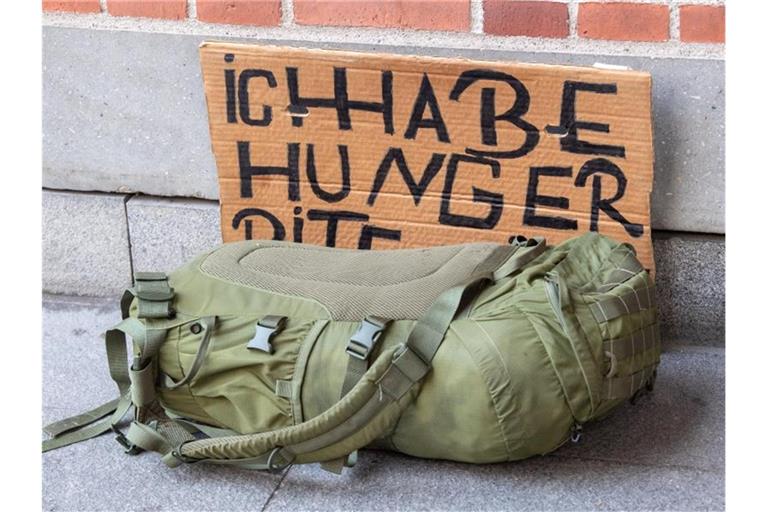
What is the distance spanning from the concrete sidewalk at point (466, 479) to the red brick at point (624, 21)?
80 centimetres

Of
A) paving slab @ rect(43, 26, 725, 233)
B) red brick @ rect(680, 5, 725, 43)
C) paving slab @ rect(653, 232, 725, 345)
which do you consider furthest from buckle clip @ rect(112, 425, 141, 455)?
red brick @ rect(680, 5, 725, 43)

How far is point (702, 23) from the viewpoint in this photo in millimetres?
2098

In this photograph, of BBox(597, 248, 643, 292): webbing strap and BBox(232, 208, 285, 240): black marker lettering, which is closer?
BBox(597, 248, 643, 292): webbing strap

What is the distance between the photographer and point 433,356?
5.74ft

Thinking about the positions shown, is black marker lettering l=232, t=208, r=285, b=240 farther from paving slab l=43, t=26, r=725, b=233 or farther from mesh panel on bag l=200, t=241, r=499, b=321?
mesh panel on bag l=200, t=241, r=499, b=321

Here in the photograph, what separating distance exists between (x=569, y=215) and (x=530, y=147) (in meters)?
0.18

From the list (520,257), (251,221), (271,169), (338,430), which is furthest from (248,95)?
(338,430)

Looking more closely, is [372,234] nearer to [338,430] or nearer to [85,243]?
[338,430]

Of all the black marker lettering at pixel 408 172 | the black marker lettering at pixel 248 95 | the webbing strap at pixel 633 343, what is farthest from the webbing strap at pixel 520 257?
the black marker lettering at pixel 248 95

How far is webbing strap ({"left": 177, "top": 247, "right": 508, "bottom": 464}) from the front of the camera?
174cm

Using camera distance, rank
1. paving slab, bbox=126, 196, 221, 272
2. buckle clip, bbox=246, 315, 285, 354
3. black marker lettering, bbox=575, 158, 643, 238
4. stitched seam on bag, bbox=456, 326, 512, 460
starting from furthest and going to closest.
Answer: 1. paving slab, bbox=126, 196, 221, 272
2. black marker lettering, bbox=575, 158, 643, 238
3. buckle clip, bbox=246, 315, 285, 354
4. stitched seam on bag, bbox=456, 326, 512, 460

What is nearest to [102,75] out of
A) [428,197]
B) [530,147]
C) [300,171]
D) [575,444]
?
[300,171]

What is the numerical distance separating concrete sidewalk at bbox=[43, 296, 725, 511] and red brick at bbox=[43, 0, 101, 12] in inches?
42.4

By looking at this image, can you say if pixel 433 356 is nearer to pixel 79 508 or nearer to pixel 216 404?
pixel 216 404
